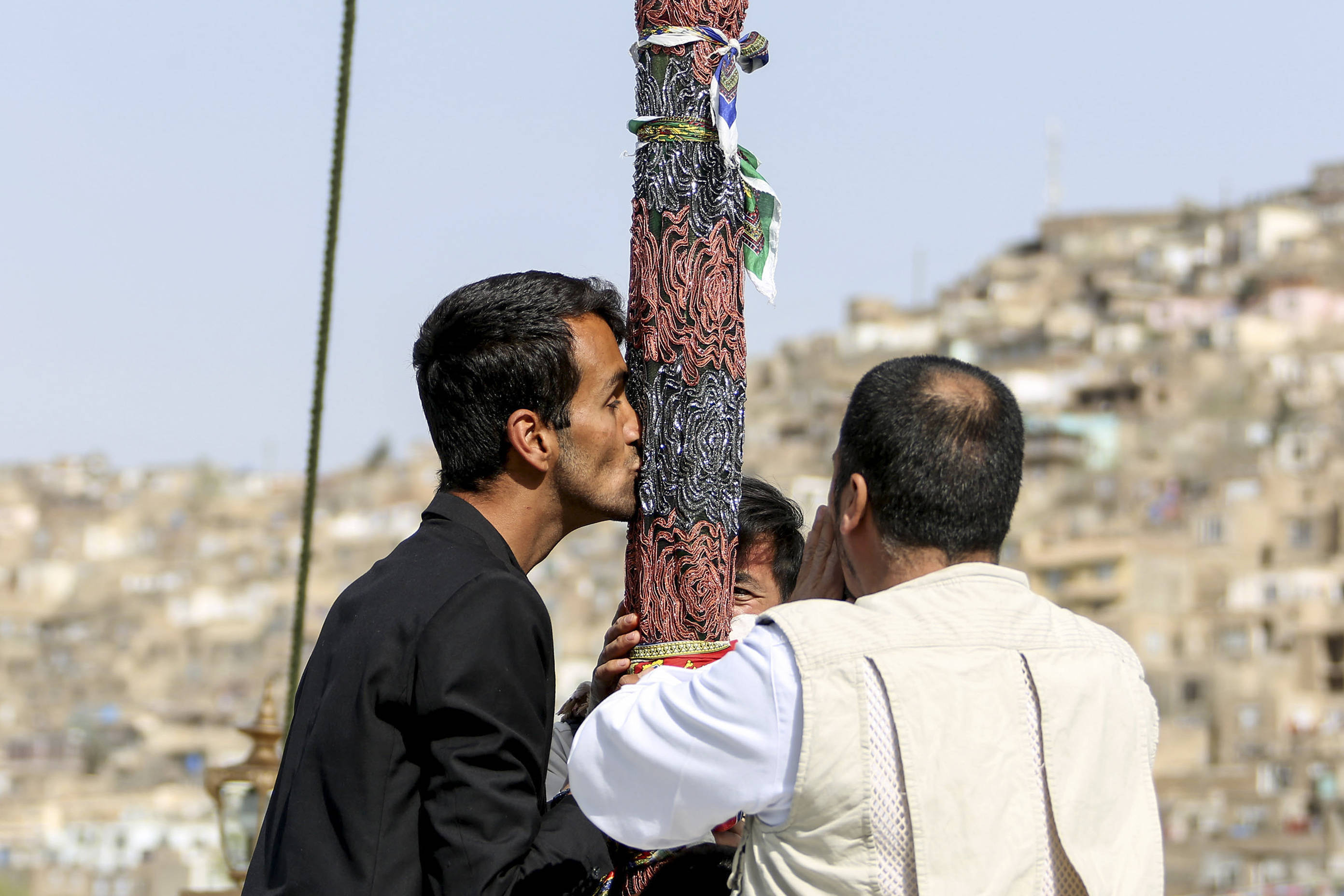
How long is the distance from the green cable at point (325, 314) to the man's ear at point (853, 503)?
2.39 meters

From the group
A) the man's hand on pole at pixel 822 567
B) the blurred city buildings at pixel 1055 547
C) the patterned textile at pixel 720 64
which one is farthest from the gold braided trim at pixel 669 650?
the blurred city buildings at pixel 1055 547

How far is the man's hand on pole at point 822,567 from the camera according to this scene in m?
2.64

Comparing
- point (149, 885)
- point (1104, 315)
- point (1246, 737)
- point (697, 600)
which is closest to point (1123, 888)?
point (697, 600)

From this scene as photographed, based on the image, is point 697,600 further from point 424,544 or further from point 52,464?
point 52,464

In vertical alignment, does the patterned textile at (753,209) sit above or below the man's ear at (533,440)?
above

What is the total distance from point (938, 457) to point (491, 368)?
70 cm

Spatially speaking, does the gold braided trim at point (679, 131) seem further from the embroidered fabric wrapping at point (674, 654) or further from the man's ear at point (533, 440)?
the embroidered fabric wrapping at point (674, 654)

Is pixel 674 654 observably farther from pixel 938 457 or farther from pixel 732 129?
pixel 732 129

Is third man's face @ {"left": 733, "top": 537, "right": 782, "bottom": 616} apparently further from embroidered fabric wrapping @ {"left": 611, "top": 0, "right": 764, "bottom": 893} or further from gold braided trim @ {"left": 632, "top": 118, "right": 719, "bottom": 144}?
gold braided trim @ {"left": 632, "top": 118, "right": 719, "bottom": 144}

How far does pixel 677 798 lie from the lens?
2.28 metres

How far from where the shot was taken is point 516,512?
107 inches

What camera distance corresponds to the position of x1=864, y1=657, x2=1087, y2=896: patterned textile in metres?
2.25

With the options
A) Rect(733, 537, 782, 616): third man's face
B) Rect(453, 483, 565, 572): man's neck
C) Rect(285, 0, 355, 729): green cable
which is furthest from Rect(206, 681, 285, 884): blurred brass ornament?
Rect(453, 483, 565, 572): man's neck

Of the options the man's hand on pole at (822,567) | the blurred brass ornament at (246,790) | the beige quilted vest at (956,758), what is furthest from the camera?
the blurred brass ornament at (246,790)
